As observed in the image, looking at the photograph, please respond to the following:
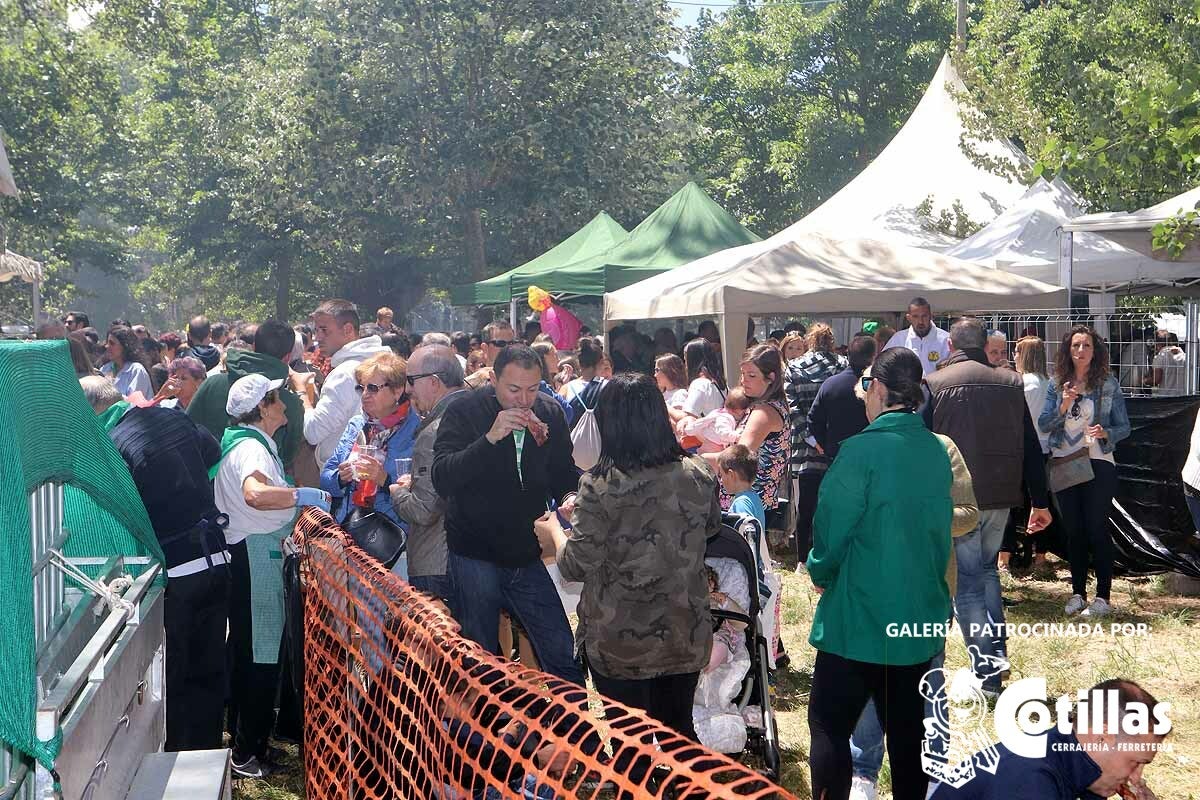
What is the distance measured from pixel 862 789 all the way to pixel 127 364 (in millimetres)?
8090

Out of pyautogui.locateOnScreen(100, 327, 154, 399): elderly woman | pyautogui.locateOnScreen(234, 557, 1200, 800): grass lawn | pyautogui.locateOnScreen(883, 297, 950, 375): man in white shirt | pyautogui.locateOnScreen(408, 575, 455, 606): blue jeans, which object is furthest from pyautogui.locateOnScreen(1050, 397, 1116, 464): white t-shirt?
pyautogui.locateOnScreen(100, 327, 154, 399): elderly woman

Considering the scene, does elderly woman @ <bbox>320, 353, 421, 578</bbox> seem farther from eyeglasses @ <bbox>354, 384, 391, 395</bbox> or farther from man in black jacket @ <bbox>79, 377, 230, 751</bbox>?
man in black jacket @ <bbox>79, 377, 230, 751</bbox>

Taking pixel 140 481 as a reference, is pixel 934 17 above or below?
above

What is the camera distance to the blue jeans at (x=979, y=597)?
6.57 meters

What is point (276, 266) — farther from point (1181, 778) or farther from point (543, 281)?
point (1181, 778)

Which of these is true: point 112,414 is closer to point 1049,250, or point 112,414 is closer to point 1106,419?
point 1106,419

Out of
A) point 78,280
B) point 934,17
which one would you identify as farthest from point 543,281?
point 78,280

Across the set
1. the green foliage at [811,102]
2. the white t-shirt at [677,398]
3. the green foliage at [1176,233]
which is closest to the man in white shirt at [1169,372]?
the green foliage at [1176,233]

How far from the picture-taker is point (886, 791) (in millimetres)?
5512

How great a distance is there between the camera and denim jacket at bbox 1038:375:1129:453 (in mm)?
8359

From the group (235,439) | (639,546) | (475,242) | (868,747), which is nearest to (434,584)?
(235,439)

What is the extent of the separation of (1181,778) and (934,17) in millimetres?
38359

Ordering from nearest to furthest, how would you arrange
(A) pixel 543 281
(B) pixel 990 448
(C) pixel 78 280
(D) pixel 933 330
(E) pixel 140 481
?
(E) pixel 140 481
(B) pixel 990 448
(D) pixel 933 330
(A) pixel 543 281
(C) pixel 78 280

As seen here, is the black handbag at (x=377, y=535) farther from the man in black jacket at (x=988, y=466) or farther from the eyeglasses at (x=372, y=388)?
the man in black jacket at (x=988, y=466)
